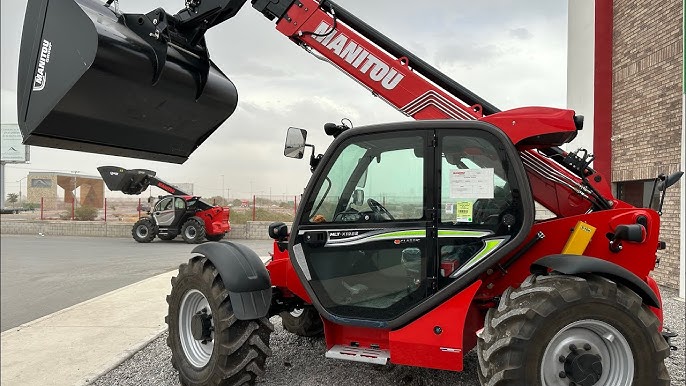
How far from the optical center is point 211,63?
15.8 ft

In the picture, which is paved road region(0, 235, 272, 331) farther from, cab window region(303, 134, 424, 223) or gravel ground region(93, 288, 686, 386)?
cab window region(303, 134, 424, 223)

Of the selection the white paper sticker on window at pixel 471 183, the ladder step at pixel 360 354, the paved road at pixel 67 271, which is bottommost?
the paved road at pixel 67 271

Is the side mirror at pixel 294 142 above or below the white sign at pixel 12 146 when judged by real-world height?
below

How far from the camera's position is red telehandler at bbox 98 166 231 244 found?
17.9 meters

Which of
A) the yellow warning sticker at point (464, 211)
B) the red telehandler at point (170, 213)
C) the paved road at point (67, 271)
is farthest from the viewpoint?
the red telehandler at point (170, 213)

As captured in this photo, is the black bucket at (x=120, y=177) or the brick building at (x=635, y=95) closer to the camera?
the brick building at (x=635, y=95)

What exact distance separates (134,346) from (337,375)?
2406 millimetres

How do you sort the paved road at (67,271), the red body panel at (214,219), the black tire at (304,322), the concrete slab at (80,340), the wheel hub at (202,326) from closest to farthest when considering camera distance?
the wheel hub at (202,326), the concrete slab at (80,340), the black tire at (304,322), the paved road at (67,271), the red body panel at (214,219)

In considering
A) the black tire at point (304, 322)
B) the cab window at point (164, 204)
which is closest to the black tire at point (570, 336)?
the black tire at point (304, 322)

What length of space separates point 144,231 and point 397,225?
58.9 ft

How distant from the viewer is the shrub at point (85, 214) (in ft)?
81.3

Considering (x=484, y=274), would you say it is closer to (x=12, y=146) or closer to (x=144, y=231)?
(x=144, y=231)

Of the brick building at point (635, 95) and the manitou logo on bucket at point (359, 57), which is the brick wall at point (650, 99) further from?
the manitou logo on bucket at point (359, 57)

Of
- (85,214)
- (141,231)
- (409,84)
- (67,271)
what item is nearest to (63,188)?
(85,214)
